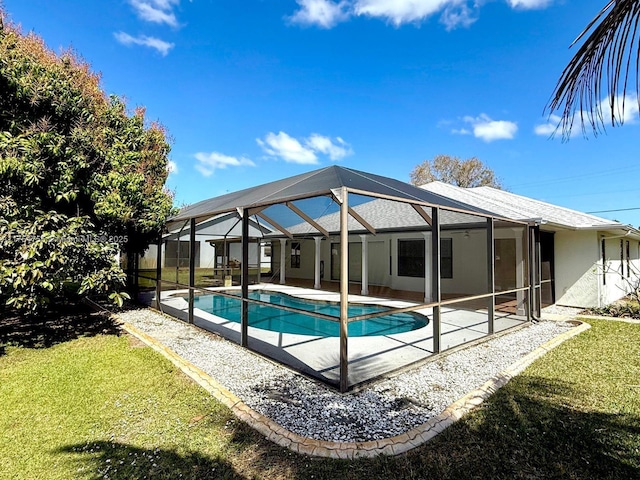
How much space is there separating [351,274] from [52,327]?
12081 millimetres

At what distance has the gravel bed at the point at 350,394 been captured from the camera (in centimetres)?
357

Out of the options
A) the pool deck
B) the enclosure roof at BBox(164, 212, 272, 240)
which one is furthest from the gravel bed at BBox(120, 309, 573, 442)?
the enclosure roof at BBox(164, 212, 272, 240)

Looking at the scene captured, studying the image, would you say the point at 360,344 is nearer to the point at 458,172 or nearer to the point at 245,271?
the point at 245,271

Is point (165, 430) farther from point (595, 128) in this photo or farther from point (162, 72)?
point (162, 72)

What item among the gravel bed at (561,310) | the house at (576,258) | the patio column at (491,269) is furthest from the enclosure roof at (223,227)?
the gravel bed at (561,310)

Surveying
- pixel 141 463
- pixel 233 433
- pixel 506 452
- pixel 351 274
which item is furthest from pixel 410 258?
pixel 141 463

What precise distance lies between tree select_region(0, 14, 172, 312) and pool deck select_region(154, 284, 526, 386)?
116 inches

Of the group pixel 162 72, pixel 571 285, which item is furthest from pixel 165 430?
pixel 162 72

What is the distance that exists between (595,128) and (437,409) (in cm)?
349

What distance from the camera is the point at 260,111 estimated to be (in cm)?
1631

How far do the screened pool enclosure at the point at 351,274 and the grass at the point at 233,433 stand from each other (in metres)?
1.56

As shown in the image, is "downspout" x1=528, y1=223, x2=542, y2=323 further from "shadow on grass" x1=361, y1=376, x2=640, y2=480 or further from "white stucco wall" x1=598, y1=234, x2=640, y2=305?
Result: "shadow on grass" x1=361, y1=376, x2=640, y2=480

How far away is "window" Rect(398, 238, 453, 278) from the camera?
13828mm

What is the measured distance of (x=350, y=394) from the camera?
171 inches
